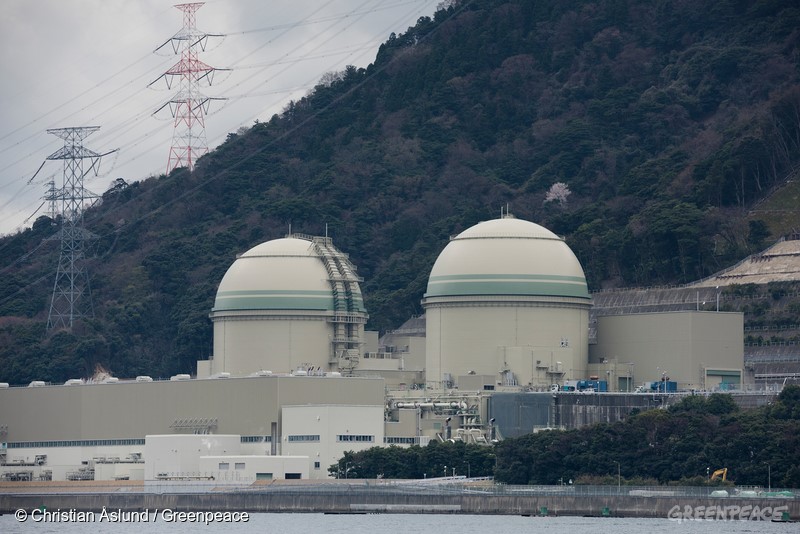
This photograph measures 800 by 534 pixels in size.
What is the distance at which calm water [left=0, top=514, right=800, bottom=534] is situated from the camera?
2741 inches

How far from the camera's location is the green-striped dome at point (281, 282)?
10175cm

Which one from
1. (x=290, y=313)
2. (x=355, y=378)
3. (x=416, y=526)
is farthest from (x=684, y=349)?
(x=416, y=526)

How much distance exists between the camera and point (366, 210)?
150 m

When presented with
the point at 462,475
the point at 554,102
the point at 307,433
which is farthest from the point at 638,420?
the point at 554,102

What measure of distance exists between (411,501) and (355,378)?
1364cm

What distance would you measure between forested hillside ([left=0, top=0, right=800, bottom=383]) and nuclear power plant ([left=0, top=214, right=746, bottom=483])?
864 inches

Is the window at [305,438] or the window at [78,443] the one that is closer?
the window at [305,438]

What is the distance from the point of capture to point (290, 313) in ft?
333

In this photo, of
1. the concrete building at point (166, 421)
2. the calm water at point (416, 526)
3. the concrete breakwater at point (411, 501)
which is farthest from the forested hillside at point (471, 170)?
the calm water at point (416, 526)

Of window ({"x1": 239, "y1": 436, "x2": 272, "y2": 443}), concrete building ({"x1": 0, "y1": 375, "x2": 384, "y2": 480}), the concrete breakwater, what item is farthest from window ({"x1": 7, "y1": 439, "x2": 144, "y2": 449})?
the concrete breakwater

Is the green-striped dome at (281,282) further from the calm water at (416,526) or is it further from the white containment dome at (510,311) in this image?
the calm water at (416,526)

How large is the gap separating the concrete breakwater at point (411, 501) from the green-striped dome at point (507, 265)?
1629cm

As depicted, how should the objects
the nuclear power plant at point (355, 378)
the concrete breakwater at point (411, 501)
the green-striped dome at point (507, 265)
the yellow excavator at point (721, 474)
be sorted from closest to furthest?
1. the concrete breakwater at point (411, 501)
2. the yellow excavator at point (721, 474)
3. the nuclear power plant at point (355, 378)
4. the green-striped dome at point (507, 265)

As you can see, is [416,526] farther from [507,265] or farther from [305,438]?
[507,265]
